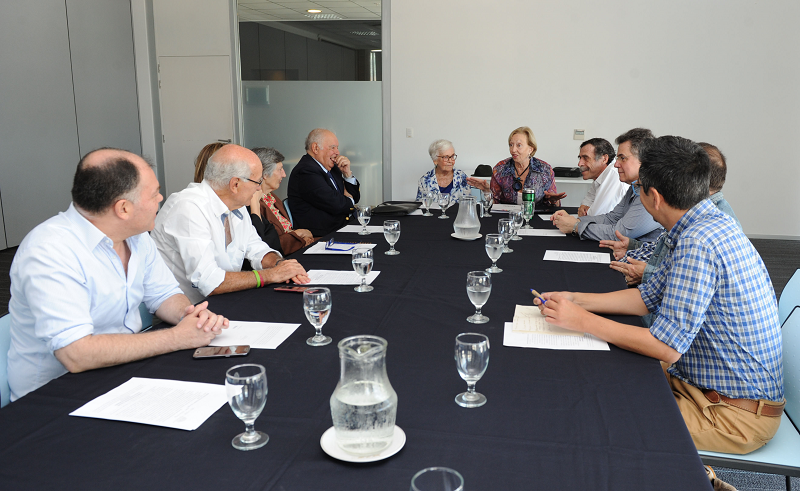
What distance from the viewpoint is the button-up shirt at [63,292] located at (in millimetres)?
1500

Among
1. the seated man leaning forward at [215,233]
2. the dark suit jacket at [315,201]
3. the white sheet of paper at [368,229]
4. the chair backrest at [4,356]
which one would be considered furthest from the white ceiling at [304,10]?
the chair backrest at [4,356]

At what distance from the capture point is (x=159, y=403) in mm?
1272

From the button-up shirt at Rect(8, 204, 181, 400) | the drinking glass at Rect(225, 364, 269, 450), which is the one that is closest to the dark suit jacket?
the button-up shirt at Rect(8, 204, 181, 400)

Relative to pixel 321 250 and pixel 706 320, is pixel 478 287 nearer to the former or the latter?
pixel 706 320

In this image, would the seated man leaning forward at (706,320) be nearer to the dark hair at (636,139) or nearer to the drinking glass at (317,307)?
the drinking glass at (317,307)

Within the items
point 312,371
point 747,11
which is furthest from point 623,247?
point 747,11

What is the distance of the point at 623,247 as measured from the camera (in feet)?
9.86

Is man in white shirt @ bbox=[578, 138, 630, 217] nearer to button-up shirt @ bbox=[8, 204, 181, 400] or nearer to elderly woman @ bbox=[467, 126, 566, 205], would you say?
elderly woman @ bbox=[467, 126, 566, 205]

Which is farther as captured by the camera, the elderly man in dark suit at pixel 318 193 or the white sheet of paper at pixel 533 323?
the elderly man in dark suit at pixel 318 193

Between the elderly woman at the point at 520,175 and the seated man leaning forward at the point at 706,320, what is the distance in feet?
10.1

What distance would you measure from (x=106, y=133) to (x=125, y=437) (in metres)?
7.30

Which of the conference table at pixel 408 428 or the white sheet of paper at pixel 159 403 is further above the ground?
the white sheet of paper at pixel 159 403

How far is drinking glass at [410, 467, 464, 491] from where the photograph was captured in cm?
76

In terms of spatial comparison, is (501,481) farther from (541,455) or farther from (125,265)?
(125,265)
